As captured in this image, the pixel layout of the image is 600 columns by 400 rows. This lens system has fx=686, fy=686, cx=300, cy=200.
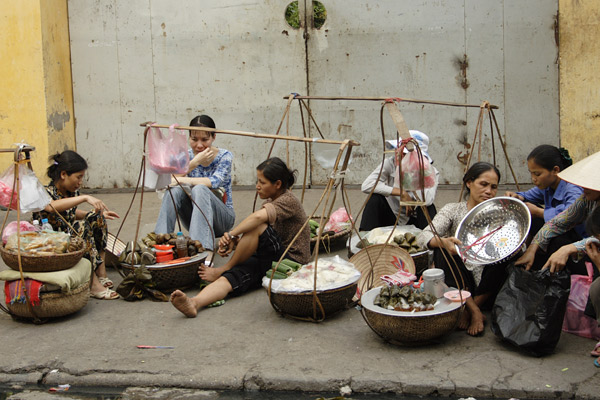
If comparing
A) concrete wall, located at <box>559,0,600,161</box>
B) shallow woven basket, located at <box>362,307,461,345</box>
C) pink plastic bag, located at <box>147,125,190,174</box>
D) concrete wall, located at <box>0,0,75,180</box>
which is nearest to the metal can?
shallow woven basket, located at <box>362,307,461,345</box>

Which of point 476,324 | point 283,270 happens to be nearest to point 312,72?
point 283,270

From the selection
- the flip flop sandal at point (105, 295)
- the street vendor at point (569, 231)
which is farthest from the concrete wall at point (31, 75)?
the street vendor at point (569, 231)

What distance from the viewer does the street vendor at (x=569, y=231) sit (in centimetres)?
292

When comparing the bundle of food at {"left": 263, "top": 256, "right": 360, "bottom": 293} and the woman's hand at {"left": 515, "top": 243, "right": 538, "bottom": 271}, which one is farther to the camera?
the bundle of food at {"left": 263, "top": 256, "right": 360, "bottom": 293}

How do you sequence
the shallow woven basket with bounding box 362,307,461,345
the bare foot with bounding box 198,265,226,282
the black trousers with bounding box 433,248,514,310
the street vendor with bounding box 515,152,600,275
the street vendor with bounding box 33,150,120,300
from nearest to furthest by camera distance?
the street vendor with bounding box 515,152,600,275 → the shallow woven basket with bounding box 362,307,461,345 → the black trousers with bounding box 433,248,514,310 → the street vendor with bounding box 33,150,120,300 → the bare foot with bounding box 198,265,226,282

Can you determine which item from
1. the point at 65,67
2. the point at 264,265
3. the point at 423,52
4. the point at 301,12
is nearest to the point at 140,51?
the point at 65,67

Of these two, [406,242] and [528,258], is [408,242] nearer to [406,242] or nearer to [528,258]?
[406,242]

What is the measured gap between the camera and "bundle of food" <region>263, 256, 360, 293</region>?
11.4ft

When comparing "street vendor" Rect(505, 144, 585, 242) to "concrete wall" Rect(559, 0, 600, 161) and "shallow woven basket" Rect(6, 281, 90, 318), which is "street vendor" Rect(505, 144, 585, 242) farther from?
"concrete wall" Rect(559, 0, 600, 161)

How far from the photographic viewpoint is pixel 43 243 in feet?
11.7

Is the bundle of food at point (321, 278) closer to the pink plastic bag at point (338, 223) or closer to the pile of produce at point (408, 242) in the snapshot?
the pile of produce at point (408, 242)

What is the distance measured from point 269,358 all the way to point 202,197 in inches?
63.8

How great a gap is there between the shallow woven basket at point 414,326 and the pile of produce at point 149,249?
4.81 ft

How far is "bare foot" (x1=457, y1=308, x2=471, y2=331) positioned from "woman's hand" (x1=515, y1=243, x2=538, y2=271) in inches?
13.9
